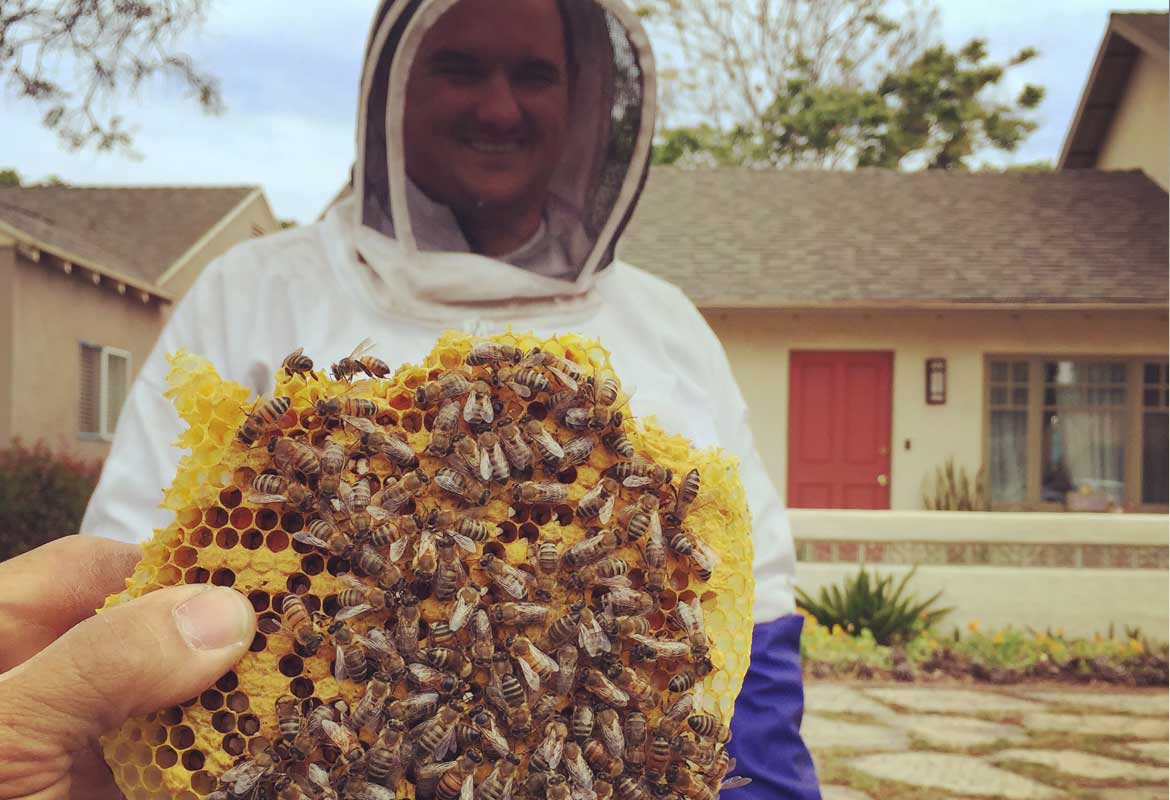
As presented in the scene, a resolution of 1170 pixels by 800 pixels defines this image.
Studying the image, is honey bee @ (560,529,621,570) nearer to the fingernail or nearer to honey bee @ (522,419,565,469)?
honey bee @ (522,419,565,469)

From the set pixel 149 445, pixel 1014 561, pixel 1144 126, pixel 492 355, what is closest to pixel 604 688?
pixel 492 355

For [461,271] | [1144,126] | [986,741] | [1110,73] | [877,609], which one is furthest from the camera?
[1110,73]

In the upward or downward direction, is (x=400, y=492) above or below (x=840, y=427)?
below

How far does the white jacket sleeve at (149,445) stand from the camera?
2234 millimetres

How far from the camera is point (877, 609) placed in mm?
9602

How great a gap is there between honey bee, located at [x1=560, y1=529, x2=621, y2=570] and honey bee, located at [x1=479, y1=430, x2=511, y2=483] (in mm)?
143

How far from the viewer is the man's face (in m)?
2.53

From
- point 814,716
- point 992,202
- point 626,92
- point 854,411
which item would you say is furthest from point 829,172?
point 626,92

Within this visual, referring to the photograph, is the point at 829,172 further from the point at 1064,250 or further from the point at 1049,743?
the point at 1049,743

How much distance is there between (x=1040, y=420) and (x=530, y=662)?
48.2 feet

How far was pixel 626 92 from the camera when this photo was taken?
3.03m

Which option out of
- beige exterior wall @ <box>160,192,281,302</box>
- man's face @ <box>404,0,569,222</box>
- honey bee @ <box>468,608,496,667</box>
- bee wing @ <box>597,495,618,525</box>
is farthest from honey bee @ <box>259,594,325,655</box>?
beige exterior wall @ <box>160,192,281,302</box>

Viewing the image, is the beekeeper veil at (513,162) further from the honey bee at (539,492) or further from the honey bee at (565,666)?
the honey bee at (565,666)

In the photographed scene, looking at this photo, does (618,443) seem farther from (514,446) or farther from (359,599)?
(359,599)
